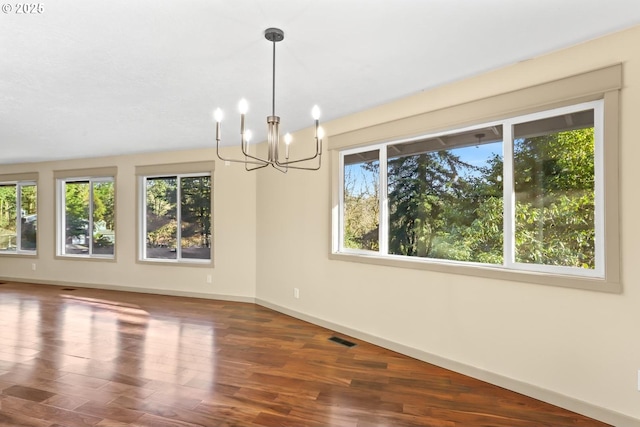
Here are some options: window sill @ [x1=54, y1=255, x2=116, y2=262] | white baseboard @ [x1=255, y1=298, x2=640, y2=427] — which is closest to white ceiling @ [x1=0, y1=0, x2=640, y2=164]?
white baseboard @ [x1=255, y1=298, x2=640, y2=427]

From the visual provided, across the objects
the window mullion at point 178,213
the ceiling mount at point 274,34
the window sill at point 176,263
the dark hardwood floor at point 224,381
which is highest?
the ceiling mount at point 274,34

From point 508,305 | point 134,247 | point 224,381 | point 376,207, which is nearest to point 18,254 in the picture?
point 134,247

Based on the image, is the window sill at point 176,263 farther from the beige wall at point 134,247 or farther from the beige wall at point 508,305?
the beige wall at point 508,305

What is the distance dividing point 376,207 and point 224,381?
7.13ft

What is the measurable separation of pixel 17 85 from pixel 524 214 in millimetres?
4180

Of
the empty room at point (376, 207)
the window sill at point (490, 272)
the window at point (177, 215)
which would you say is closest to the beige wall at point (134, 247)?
the window at point (177, 215)

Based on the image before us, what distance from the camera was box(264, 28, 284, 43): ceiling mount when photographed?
207 centimetres

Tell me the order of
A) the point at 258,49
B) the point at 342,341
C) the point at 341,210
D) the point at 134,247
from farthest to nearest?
the point at 134,247 → the point at 341,210 → the point at 342,341 → the point at 258,49

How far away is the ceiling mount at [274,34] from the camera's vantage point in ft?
6.81

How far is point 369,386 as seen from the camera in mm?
2668

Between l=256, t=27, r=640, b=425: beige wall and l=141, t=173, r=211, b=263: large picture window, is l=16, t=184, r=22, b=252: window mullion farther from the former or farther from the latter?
l=256, t=27, r=640, b=425: beige wall

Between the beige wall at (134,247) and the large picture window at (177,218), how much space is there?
202 millimetres

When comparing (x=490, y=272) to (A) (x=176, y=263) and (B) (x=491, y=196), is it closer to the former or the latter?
(B) (x=491, y=196)

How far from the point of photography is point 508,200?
2.74m
